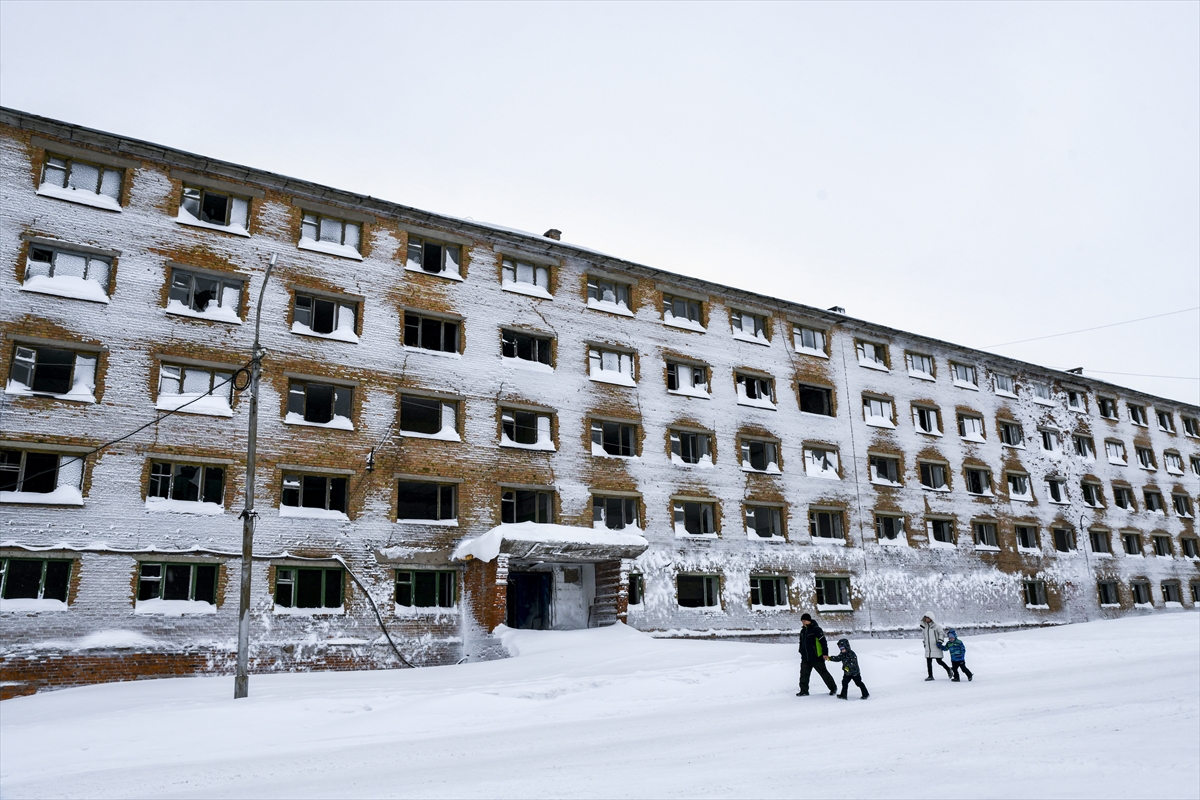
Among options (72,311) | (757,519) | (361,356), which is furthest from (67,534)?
(757,519)

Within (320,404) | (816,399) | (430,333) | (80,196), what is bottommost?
(320,404)

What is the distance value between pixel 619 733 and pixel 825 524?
76.8ft

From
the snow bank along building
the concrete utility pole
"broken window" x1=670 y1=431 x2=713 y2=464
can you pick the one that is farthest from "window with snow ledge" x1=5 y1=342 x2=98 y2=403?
"broken window" x1=670 y1=431 x2=713 y2=464

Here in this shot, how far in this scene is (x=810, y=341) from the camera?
37750mm

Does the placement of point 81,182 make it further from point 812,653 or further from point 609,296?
point 812,653

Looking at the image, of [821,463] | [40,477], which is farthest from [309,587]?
[821,463]

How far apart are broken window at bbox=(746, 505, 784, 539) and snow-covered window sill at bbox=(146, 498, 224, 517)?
62.9 ft

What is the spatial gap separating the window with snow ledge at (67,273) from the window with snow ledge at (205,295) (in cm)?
168

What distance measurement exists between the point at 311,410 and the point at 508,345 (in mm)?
7262

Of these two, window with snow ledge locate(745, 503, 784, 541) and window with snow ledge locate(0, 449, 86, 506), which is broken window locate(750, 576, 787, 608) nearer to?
window with snow ledge locate(745, 503, 784, 541)

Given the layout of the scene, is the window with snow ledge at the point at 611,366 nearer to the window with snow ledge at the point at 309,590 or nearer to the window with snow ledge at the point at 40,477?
the window with snow ledge at the point at 309,590

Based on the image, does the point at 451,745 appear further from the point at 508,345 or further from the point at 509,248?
the point at 509,248

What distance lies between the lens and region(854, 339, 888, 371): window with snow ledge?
1532 inches

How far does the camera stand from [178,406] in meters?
22.9
